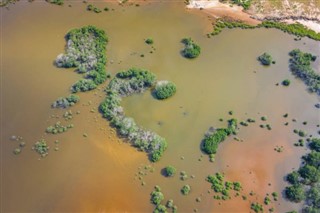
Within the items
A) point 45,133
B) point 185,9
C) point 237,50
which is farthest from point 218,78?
point 45,133

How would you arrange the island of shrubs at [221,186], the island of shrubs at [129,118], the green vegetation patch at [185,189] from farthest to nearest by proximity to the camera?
the island of shrubs at [129,118], the island of shrubs at [221,186], the green vegetation patch at [185,189]

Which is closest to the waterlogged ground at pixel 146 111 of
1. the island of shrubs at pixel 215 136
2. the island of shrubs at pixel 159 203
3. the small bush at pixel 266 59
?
the island of shrubs at pixel 159 203

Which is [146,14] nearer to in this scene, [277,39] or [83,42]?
[83,42]

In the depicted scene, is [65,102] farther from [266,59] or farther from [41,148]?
[266,59]

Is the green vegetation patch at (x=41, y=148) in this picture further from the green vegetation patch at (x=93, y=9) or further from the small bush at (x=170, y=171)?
the green vegetation patch at (x=93, y=9)

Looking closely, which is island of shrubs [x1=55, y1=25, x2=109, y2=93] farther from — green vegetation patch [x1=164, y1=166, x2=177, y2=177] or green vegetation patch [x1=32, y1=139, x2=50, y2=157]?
green vegetation patch [x1=164, y1=166, x2=177, y2=177]

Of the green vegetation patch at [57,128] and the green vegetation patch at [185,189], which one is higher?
the green vegetation patch at [57,128]

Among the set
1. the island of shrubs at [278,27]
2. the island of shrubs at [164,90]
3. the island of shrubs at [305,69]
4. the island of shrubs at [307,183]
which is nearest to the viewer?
the island of shrubs at [307,183]
